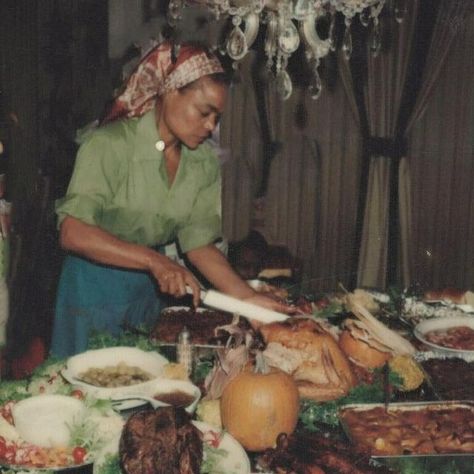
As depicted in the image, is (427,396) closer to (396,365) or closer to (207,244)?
(396,365)

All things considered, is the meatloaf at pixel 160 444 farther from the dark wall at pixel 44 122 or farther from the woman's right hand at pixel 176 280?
the dark wall at pixel 44 122

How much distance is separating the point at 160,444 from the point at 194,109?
186 cm

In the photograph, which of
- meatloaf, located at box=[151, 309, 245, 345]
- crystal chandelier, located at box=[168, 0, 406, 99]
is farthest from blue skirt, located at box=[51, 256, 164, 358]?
crystal chandelier, located at box=[168, 0, 406, 99]

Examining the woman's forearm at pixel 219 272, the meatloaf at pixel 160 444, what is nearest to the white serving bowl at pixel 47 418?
the meatloaf at pixel 160 444

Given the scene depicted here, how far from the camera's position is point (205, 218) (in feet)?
11.7

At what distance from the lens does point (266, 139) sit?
19.8ft

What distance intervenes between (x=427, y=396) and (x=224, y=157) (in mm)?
4005

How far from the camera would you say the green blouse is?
3.26 m

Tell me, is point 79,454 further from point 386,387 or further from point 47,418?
point 386,387

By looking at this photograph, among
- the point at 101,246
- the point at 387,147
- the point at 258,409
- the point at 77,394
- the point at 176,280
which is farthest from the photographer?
the point at 387,147

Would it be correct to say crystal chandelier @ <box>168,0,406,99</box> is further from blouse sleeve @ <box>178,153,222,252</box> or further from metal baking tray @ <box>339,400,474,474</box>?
metal baking tray @ <box>339,400,474,474</box>

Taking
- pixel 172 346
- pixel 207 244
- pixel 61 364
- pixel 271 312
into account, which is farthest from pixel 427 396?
pixel 207 244

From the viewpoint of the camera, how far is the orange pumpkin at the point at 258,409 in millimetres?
1892

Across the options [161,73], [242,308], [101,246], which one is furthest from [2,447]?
[161,73]
